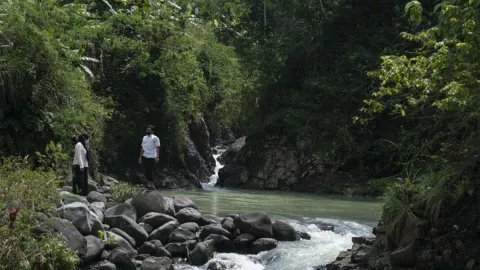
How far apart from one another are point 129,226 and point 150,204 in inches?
51.5

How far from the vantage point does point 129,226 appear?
1238cm

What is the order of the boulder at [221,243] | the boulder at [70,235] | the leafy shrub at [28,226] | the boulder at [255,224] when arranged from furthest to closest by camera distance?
the boulder at [255,224], the boulder at [221,243], the boulder at [70,235], the leafy shrub at [28,226]

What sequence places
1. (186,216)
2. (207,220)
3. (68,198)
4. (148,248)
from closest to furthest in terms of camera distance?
(148,248) < (68,198) < (186,216) < (207,220)

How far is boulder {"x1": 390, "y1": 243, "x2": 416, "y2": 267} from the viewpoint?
9320 millimetres

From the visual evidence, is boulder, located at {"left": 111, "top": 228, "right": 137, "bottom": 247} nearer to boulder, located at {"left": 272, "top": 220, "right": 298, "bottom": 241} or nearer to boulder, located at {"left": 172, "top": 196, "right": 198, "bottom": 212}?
boulder, located at {"left": 172, "top": 196, "right": 198, "bottom": 212}

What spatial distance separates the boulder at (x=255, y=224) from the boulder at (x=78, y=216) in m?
3.22

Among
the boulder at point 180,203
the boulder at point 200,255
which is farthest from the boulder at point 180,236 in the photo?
the boulder at point 180,203

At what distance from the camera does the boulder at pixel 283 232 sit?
1356cm

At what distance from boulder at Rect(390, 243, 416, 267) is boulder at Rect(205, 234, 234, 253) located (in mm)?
4132

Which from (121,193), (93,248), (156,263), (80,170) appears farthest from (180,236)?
(80,170)

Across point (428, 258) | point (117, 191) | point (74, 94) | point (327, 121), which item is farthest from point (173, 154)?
point (428, 258)

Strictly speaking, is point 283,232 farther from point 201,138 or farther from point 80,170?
point 201,138

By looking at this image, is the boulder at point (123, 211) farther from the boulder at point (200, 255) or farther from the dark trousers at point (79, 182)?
the dark trousers at point (79, 182)

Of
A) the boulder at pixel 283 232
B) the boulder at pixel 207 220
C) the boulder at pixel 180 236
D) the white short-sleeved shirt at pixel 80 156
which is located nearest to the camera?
the boulder at pixel 180 236
